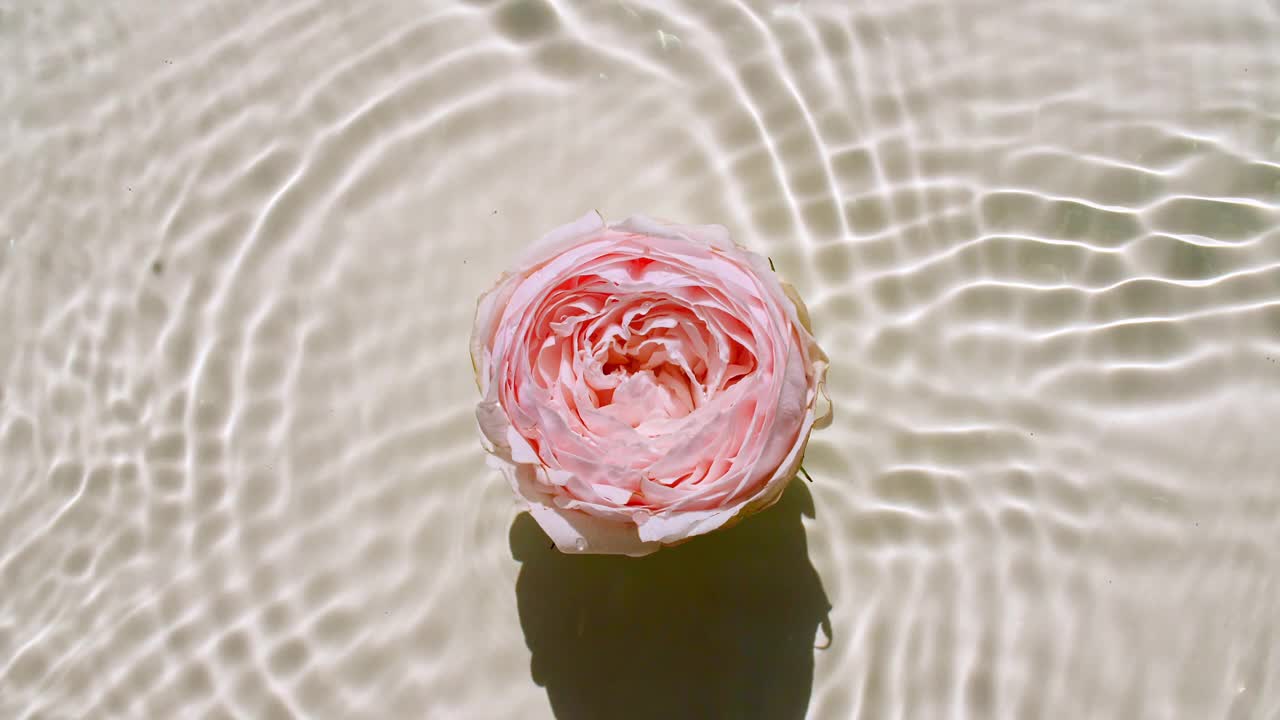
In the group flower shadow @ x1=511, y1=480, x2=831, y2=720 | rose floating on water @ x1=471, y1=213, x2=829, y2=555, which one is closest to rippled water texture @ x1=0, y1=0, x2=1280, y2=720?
flower shadow @ x1=511, y1=480, x2=831, y2=720

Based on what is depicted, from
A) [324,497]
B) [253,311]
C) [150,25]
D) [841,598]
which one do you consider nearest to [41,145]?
[150,25]

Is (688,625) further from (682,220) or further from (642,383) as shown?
(682,220)

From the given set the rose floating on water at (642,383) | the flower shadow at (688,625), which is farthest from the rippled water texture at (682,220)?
the rose floating on water at (642,383)

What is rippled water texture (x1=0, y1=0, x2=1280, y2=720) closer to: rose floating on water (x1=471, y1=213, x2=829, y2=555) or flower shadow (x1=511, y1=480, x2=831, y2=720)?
flower shadow (x1=511, y1=480, x2=831, y2=720)

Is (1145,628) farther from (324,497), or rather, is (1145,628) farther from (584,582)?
(324,497)

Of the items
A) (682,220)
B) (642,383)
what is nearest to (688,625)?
(642,383)

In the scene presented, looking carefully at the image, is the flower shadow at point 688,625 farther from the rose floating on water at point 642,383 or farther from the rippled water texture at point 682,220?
the rose floating on water at point 642,383

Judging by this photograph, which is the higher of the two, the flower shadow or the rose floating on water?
the rose floating on water
